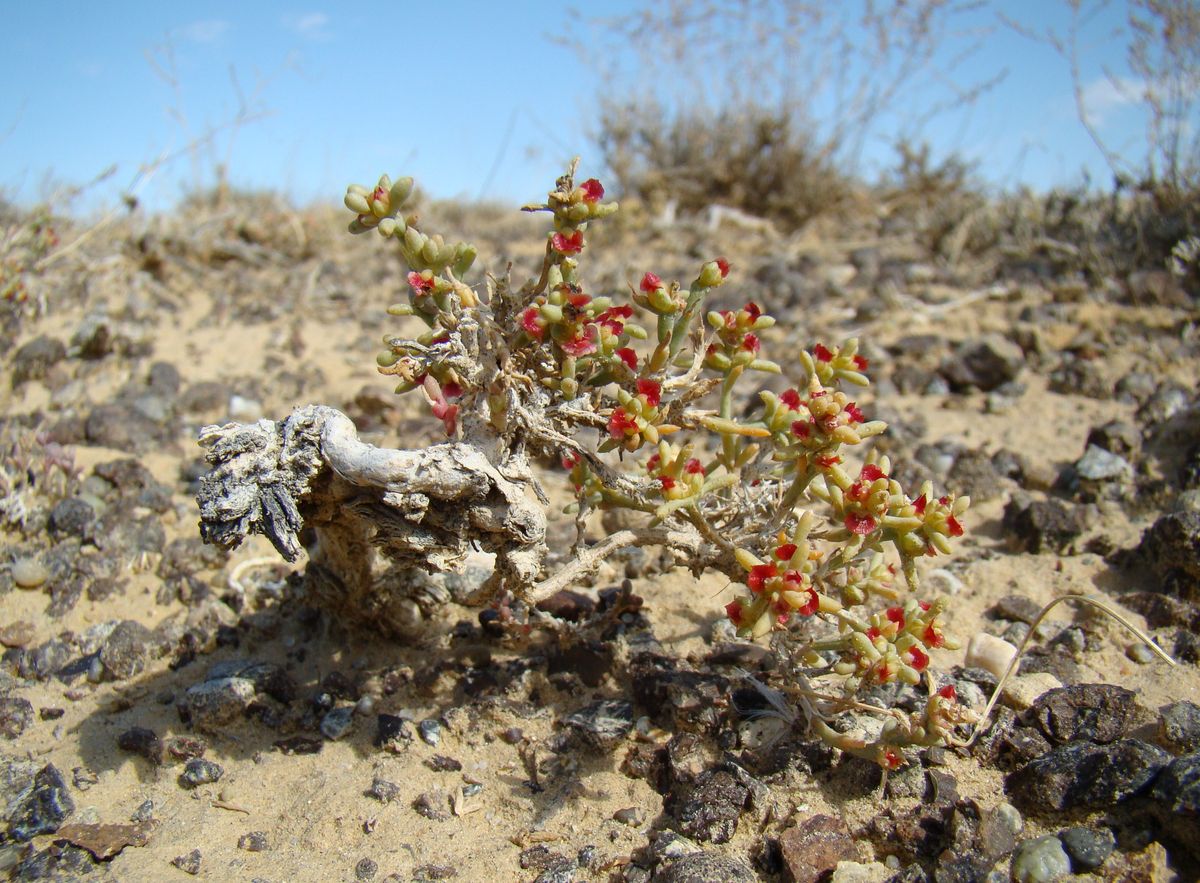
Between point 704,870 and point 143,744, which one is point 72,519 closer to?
point 143,744

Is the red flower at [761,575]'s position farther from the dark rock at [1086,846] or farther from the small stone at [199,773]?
the small stone at [199,773]

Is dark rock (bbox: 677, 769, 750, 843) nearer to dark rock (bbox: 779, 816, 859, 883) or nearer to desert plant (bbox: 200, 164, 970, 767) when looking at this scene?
dark rock (bbox: 779, 816, 859, 883)

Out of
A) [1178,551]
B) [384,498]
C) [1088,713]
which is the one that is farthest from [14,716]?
[1178,551]

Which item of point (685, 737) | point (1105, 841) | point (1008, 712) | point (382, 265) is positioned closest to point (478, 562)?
point (685, 737)

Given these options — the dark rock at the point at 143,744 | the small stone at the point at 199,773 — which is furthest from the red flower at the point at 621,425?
the dark rock at the point at 143,744

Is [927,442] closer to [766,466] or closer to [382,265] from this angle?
[766,466]
